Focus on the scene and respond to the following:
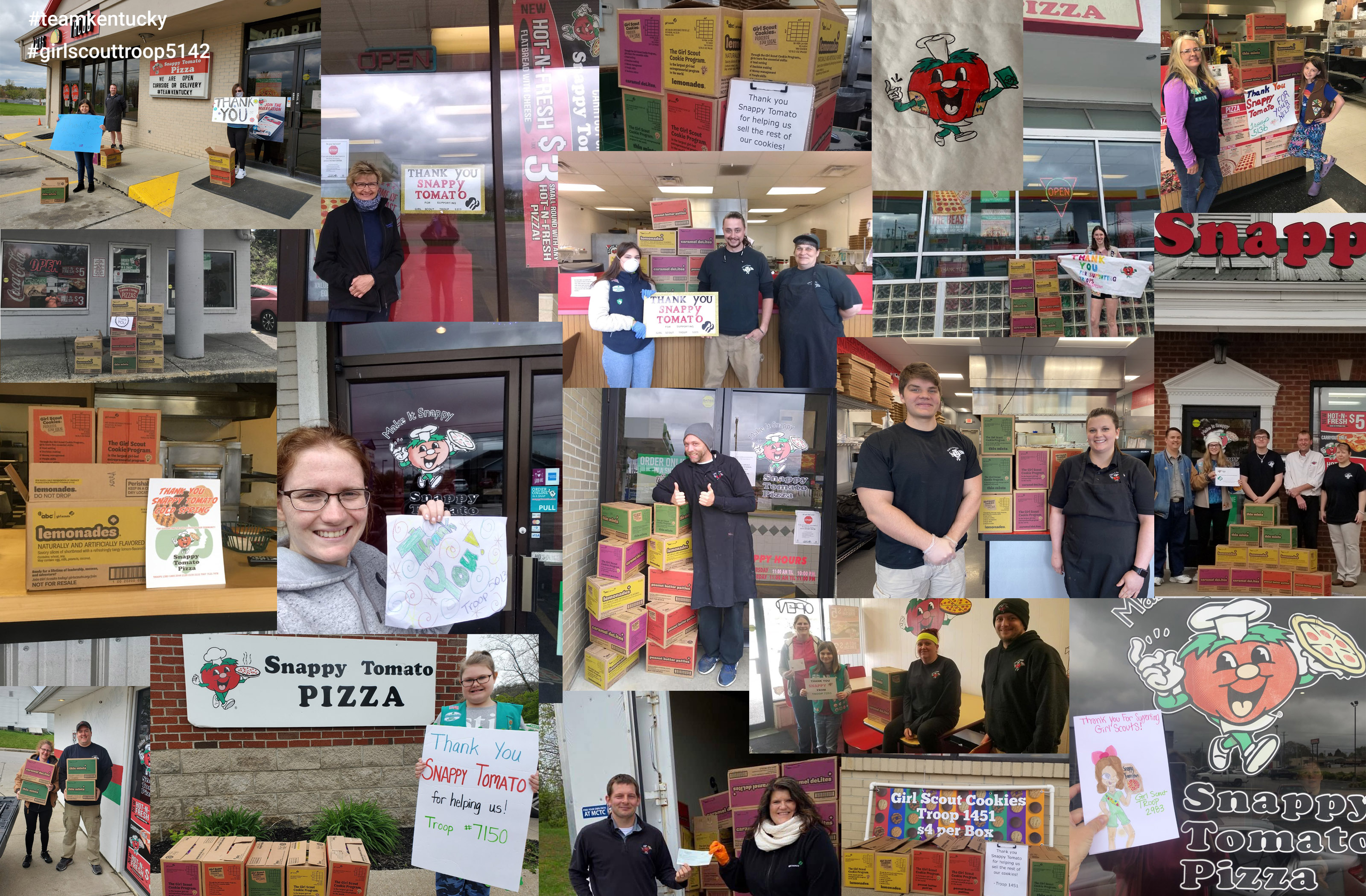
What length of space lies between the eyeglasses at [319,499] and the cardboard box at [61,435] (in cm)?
87

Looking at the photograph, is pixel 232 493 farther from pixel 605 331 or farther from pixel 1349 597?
pixel 1349 597

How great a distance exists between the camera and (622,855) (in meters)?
3.82

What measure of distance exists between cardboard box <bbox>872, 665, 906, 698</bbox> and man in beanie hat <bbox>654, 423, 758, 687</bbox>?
696 millimetres

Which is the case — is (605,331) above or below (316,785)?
above

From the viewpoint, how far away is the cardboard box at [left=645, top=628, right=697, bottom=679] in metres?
3.92

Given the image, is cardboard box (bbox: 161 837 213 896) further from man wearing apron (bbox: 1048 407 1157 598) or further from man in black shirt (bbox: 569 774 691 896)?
man wearing apron (bbox: 1048 407 1157 598)

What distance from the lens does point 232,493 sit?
3.84 meters

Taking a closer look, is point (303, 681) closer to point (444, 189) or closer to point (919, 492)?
point (444, 189)

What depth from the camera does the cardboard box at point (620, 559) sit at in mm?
3881

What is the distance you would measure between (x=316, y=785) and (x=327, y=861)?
1.06 feet

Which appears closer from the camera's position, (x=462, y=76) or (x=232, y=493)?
(x=232, y=493)

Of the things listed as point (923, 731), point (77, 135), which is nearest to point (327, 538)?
point (77, 135)

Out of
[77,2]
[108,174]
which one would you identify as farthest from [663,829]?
[77,2]

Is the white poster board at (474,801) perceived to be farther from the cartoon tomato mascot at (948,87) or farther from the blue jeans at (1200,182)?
the blue jeans at (1200,182)
